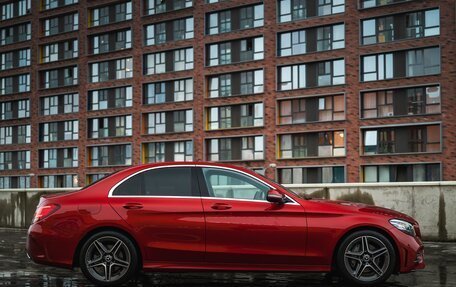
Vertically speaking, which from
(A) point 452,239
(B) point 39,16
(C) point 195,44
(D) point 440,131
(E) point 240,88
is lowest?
(A) point 452,239

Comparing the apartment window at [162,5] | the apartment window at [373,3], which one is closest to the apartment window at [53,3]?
the apartment window at [162,5]

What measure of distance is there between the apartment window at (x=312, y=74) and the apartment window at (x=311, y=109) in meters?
1.16

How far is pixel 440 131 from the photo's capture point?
45.6 meters

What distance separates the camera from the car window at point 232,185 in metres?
7.36

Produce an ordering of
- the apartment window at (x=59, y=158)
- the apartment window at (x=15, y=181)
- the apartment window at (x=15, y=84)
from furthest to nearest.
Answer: the apartment window at (x=15, y=84) < the apartment window at (x=15, y=181) < the apartment window at (x=59, y=158)

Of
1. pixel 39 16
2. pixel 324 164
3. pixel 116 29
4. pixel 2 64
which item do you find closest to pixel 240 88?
pixel 324 164

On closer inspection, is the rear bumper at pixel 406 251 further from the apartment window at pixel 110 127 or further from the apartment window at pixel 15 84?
the apartment window at pixel 15 84

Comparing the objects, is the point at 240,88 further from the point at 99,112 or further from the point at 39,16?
the point at 39,16

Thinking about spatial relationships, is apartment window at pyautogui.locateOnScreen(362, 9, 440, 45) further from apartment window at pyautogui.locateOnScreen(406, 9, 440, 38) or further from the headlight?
the headlight

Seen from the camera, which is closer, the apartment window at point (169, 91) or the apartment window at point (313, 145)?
the apartment window at point (313, 145)

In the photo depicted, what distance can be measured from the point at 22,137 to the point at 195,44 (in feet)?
78.9


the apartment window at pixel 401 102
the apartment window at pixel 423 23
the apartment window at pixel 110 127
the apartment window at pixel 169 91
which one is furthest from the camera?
the apartment window at pixel 110 127

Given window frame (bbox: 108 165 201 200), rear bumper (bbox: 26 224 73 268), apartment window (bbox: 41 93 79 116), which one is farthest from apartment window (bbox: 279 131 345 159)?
rear bumper (bbox: 26 224 73 268)

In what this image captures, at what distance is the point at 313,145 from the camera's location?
50.9 metres
